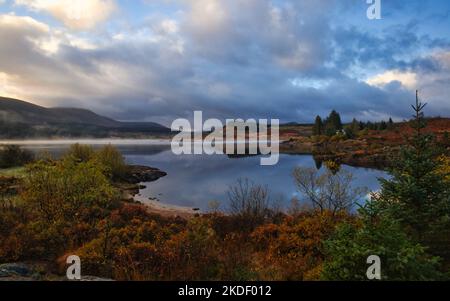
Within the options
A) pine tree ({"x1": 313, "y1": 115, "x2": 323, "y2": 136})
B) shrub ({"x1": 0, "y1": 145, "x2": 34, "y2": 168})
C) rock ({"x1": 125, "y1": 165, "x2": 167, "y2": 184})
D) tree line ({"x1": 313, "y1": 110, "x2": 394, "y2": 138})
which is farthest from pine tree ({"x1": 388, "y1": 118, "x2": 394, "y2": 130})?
shrub ({"x1": 0, "y1": 145, "x2": 34, "y2": 168})

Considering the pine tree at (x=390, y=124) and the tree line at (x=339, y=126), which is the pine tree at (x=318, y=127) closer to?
the tree line at (x=339, y=126)

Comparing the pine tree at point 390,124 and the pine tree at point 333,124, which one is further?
the pine tree at point 390,124

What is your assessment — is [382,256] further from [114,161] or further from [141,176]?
[141,176]

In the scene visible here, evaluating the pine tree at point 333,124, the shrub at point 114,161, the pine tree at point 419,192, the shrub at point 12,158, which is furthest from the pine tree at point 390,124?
the pine tree at point 419,192

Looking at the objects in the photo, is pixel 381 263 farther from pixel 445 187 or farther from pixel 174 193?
pixel 174 193

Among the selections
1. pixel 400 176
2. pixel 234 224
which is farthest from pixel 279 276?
pixel 234 224

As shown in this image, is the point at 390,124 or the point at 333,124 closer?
the point at 333,124

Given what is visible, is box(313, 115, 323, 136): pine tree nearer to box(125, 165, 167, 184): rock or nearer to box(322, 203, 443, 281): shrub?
box(125, 165, 167, 184): rock

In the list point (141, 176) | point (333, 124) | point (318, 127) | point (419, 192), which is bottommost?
point (141, 176)

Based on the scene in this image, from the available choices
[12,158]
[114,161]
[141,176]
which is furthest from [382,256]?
[141,176]

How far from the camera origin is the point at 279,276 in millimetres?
9781

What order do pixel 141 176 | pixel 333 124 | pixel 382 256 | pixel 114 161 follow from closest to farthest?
pixel 382 256, pixel 114 161, pixel 141 176, pixel 333 124

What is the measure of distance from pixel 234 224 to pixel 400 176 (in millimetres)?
10774
